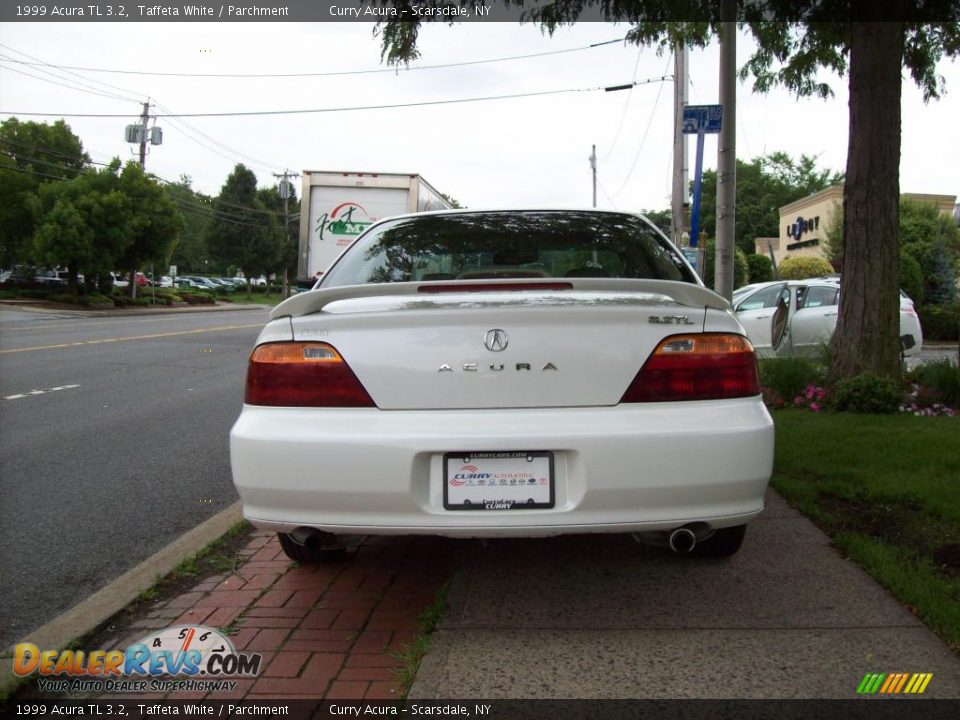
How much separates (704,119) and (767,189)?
71936 millimetres

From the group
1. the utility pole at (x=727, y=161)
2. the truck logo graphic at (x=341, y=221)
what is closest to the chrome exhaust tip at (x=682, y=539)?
the utility pole at (x=727, y=161)

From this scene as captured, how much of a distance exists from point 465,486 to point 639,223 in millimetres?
2058

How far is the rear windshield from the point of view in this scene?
3809 millimetres

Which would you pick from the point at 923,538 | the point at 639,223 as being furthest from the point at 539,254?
the point at 923,538

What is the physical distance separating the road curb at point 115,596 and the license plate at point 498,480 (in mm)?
1490

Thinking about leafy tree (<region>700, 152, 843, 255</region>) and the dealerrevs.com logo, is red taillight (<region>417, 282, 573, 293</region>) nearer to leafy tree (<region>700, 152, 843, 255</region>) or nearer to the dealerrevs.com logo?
the dealerrevs.com logo

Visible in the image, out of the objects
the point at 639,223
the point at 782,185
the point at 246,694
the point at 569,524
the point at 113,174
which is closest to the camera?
the point at 246,694

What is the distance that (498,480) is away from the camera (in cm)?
266

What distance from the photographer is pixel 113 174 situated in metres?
33.4

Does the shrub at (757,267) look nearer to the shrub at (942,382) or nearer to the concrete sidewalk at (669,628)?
the shrub at (942,382)

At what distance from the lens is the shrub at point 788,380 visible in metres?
7.35

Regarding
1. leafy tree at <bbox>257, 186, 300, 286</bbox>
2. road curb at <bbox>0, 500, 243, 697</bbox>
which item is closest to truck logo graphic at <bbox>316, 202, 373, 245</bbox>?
road curb at <bbox>0, 500, 243, 697</bbox>

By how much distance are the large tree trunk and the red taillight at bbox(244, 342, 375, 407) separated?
557cm

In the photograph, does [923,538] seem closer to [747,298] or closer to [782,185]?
[747,298]
